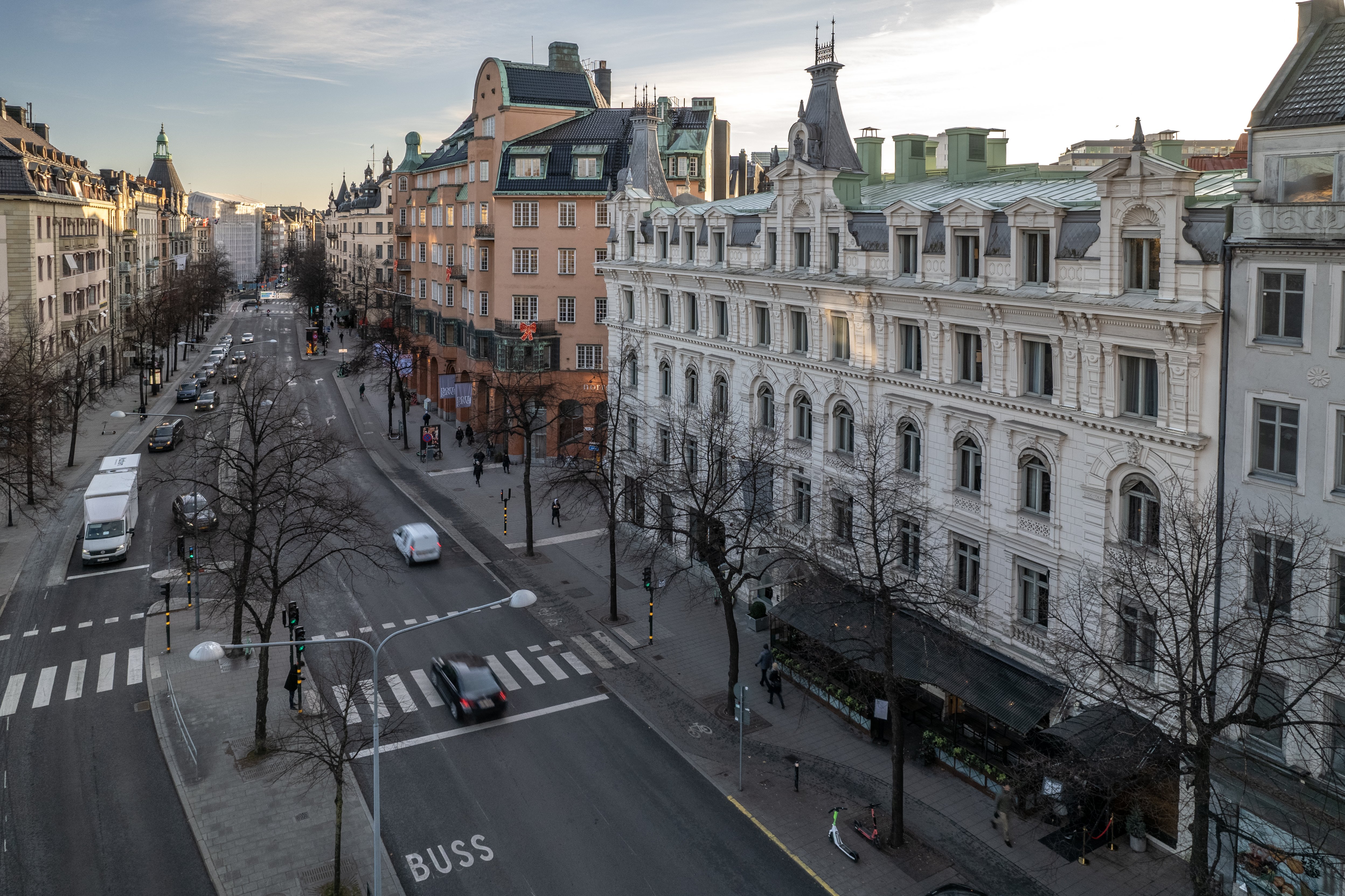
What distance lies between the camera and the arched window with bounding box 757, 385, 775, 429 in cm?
3859

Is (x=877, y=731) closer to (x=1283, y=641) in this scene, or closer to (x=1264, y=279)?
(x=1283, y=641)

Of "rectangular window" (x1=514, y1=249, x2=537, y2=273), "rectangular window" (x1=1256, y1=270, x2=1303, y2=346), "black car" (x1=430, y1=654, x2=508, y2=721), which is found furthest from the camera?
"rectangular window" (x1=514, y1=249, x2=537, y2=273)

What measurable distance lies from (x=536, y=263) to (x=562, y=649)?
1321 inches

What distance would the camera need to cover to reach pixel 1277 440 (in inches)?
854

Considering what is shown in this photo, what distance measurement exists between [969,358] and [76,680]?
30.9 m

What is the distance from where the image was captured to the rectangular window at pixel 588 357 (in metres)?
63.9

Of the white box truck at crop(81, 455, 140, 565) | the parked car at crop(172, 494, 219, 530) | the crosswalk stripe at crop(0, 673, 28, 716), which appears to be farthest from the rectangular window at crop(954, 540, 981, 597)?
the white box truck at crop(81, 455, 140, 565)

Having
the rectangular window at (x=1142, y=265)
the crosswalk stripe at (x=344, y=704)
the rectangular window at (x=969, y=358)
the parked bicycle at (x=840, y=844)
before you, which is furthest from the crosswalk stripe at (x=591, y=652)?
the rectangular window at (x=1142, y=265)

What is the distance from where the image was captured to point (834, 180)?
34469 mm

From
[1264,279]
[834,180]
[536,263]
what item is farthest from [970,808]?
[536,263]

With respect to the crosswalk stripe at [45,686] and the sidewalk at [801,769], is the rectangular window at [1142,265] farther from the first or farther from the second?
the crosswalk stripe at [45,686]

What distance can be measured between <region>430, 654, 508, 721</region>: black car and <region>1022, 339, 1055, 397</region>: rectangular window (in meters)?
18.4

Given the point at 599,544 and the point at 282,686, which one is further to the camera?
the point at 599,544

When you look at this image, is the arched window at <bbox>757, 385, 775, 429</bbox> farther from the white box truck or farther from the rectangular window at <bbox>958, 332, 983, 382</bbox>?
the white box truck
